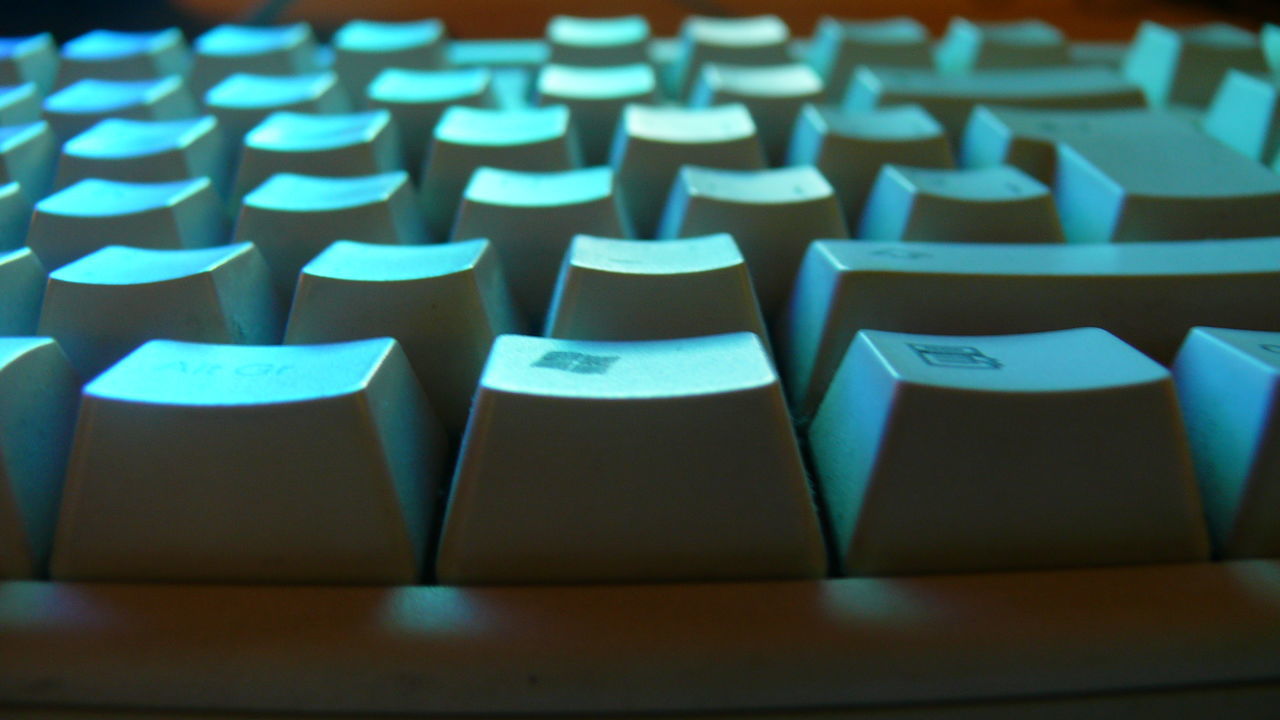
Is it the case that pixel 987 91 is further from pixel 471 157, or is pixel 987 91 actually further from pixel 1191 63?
pixel 471 157

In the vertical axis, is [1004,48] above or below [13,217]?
above

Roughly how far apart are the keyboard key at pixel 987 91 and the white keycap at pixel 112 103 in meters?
0.47

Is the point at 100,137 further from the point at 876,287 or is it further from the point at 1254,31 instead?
the point at 1254,31

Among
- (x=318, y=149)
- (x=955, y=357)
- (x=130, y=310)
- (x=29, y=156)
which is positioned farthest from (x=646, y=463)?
(x=29, y=156)

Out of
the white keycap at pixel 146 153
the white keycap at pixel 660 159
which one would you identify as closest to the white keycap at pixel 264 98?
the white keycap at pixel 146 153

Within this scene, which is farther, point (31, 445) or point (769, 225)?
point (769, 225)

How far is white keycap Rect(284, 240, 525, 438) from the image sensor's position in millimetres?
368

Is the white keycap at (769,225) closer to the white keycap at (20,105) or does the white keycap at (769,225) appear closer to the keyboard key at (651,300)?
the keyboard key at (651,300)

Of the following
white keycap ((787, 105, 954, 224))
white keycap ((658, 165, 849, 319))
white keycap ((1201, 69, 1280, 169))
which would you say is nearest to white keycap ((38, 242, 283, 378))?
white keycap ((658, 165, 849, 319))

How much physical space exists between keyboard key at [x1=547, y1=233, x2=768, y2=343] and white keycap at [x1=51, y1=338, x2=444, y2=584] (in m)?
0.10

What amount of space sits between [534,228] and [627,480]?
0.64 feet

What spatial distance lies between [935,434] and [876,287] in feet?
0.33

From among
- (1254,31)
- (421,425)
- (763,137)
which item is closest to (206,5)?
(763,137)

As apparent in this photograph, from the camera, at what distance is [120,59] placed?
0.70 m
